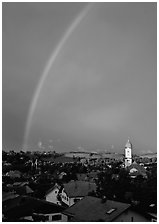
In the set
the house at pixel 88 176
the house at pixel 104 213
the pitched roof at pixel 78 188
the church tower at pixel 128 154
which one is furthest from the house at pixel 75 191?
the house at pixel 104 213

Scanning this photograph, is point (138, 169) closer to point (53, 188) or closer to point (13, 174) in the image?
point (53, 188)

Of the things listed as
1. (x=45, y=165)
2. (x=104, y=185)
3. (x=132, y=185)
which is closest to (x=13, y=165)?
(x=45, y=165)

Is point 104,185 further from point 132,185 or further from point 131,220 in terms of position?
point 131,220

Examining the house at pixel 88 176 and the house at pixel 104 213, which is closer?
the house at pixel 104 213

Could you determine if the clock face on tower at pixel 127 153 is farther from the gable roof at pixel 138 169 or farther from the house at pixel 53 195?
the house at pixel 53 195

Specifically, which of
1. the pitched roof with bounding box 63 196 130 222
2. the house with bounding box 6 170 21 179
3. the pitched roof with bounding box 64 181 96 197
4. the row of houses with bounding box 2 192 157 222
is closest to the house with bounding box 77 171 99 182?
the pitched roof with bounding box 64 181 96 197

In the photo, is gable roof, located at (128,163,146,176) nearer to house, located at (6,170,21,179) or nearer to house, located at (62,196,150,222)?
house, located at (62,196,150,222)
